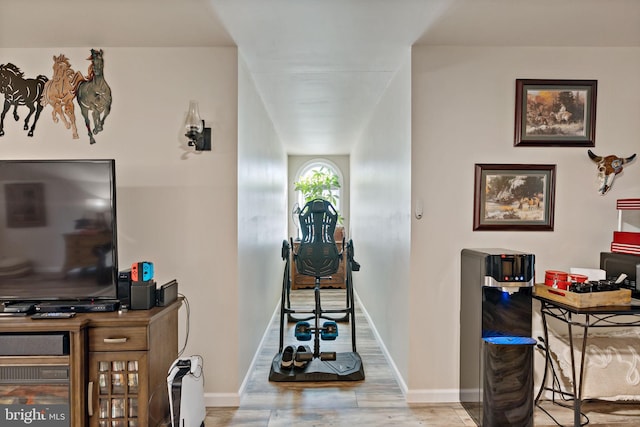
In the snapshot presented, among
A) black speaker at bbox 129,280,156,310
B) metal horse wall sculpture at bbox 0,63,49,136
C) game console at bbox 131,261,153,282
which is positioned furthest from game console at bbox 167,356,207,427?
metal horse wall sculpture at bbox 0,63,49,136

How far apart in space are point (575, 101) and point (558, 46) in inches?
16.1

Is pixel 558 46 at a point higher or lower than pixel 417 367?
higher

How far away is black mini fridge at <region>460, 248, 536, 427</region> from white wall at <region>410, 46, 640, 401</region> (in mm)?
198

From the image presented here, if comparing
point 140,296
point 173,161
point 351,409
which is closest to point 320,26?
point 173,161

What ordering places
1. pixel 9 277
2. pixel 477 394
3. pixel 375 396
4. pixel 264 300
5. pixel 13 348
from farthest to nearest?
pixel 264 300 < pixel 375 396 < pixel 477 394 < pixel 9 277 < pixel 13 348

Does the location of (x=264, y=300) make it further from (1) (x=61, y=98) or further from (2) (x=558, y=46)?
(2) (x=558, y=46)

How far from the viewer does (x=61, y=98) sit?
106 inches

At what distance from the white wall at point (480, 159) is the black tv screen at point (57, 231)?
6.64ft

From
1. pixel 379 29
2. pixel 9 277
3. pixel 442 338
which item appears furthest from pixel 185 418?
pixel 379 29

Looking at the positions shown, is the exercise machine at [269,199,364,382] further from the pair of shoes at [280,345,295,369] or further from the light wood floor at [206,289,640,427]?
the light wood floor at [206,289,640,427]

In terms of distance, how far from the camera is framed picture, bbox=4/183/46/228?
2262 millimetres

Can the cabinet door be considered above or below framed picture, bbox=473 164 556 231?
below

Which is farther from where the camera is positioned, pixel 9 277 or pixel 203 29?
pixel 203 29

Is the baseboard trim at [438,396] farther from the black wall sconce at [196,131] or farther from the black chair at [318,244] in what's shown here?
the black wall sconce at [196,131]
